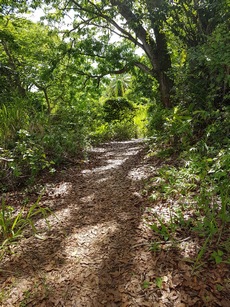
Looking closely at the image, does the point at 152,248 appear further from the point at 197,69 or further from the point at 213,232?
the point at 197,69

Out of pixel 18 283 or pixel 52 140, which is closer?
pixel 18 283

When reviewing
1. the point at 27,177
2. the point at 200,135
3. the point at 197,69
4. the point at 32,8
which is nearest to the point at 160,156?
the point at 200,135

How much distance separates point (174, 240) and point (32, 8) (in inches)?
326

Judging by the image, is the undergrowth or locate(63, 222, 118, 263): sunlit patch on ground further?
locate(63, 222, 118, 263): sunlit patch on ground

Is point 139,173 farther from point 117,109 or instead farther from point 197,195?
point 117,109

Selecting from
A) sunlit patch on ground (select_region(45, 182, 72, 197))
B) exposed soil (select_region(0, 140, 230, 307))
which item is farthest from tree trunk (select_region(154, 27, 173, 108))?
exposed soil (select_region(0, 140, 230, 307))

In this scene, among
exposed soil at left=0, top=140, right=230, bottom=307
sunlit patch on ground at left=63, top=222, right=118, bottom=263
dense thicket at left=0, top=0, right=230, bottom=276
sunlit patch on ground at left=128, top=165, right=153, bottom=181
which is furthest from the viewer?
sunlit patch on ground at left=128, top=165, right=153, bottom=181

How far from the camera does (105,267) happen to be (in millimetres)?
1723

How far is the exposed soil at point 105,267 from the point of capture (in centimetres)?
143

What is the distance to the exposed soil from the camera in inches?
56.1

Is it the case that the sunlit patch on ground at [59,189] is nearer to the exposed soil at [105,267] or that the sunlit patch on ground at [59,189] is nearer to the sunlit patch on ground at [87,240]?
the exposed soil at [105,267]

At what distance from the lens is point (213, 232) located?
1.77 meters

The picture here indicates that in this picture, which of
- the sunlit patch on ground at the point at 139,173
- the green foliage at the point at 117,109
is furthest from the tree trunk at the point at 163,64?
the green foliage at the point at 117,109

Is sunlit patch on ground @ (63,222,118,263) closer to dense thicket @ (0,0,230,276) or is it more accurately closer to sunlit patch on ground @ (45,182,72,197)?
dense thicket @ (0,0,230,276)
